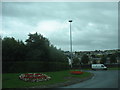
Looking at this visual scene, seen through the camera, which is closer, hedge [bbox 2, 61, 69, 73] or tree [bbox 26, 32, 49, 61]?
hedge [bbox 2, 61, 69, 73]

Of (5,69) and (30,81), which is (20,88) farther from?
(5,69)

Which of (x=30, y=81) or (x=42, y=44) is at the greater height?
(x=42, y=44)

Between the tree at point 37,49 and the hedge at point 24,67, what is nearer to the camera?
the hedge at point 24,67

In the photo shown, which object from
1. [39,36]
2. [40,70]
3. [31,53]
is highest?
[39,36]

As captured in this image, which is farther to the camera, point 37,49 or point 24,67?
point 37,49

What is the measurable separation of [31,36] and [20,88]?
37.1 metres

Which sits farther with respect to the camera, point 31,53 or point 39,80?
point 31,53

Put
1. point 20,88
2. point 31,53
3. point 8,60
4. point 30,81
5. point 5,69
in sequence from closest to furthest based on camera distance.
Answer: point 20,88, point 30,81, point 5,69, point 8,60, point 31,53

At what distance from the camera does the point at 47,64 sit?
39.3m

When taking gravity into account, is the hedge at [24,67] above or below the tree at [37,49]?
below

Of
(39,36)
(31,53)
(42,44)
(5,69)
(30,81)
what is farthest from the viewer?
(39,36)

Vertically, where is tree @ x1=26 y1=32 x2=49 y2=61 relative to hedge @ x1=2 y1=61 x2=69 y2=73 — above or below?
above

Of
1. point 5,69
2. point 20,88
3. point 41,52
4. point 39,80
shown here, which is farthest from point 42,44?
point 20,88

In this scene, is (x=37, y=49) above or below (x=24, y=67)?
above
